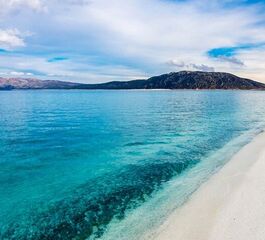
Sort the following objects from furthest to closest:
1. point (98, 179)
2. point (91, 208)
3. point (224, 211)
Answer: point (98, 179)
point (91, 208)
point (224, 211)

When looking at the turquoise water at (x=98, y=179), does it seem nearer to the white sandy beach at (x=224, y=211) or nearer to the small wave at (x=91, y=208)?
the small wave at (x=91, y=208)

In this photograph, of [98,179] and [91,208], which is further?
[98,179]

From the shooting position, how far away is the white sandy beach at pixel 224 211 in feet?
39.2

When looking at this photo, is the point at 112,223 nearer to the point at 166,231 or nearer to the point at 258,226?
the point at 166,231

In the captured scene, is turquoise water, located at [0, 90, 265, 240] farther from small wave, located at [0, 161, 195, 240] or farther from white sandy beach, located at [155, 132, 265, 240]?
white sandy beach, located at [155, 132, 265, 240]

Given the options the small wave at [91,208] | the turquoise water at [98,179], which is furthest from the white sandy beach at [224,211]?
the small wave at [91,208]

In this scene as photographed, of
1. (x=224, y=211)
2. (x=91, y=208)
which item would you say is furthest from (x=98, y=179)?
(x=224, y=211)

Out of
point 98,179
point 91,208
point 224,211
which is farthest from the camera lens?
point 98,179

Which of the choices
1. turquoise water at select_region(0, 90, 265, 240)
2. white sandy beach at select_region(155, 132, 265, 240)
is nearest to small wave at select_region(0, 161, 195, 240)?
turquoise water at select_region(0, 90, 265, 240)

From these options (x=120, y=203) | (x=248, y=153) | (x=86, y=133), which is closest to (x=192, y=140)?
(x=248, y=153)

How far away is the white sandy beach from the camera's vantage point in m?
12.0

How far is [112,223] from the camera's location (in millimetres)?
13977

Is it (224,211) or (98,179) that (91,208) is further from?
(224,211)

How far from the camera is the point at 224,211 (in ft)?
46.3
